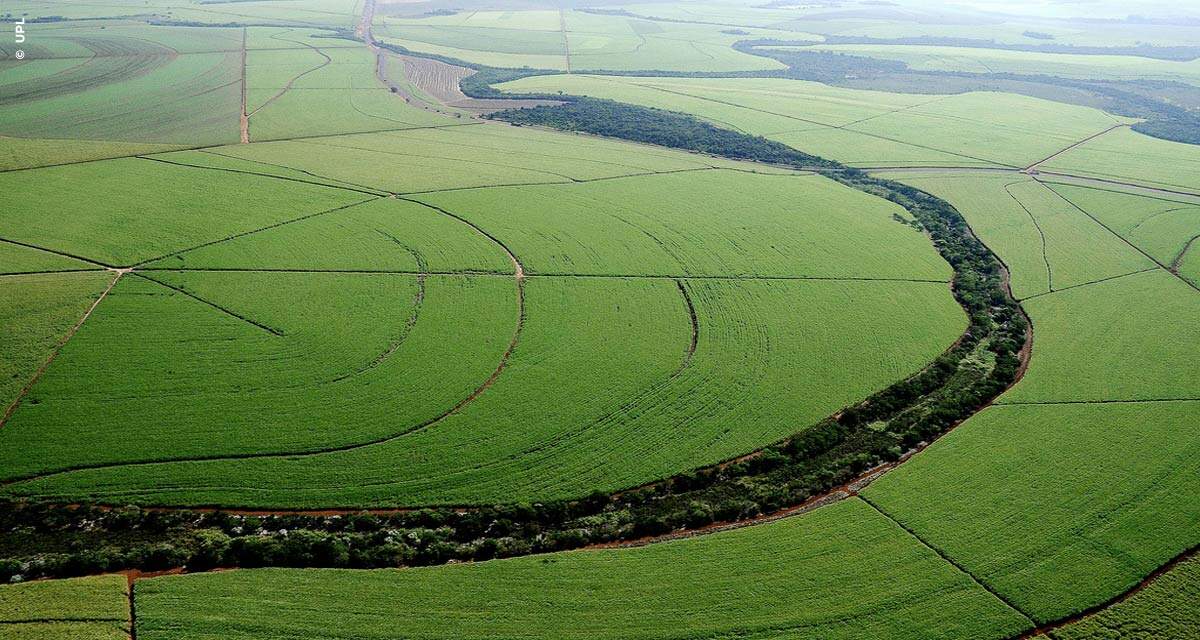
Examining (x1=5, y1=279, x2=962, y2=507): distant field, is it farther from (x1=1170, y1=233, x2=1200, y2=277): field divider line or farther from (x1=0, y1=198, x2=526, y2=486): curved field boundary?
(x1=1170, y1=233, x2=1200, y2=277): field divider line

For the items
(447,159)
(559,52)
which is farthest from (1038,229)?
(559,52)

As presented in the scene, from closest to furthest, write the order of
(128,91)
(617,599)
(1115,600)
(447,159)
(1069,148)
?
(617,599) < (1115,600) < (447,159) < (1069,148) < (128,91)

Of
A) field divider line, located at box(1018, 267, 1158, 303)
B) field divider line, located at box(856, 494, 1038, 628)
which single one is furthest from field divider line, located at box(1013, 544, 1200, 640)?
field divider line, located at box(1018, 267, 1158, 303)

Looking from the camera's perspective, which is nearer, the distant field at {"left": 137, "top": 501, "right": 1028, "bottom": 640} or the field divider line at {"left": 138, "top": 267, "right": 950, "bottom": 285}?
the distant field at {"left": 137, "top": 501, "right": 1028, "bottom": 640}

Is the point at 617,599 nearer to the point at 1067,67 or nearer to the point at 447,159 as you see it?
the point at 447,159

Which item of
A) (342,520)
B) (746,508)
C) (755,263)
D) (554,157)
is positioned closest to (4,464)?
(342,520)

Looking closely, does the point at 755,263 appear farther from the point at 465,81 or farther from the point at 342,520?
the point at 465,81

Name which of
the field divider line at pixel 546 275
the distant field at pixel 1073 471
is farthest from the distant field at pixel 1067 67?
the distant field at pixel 1073 471
